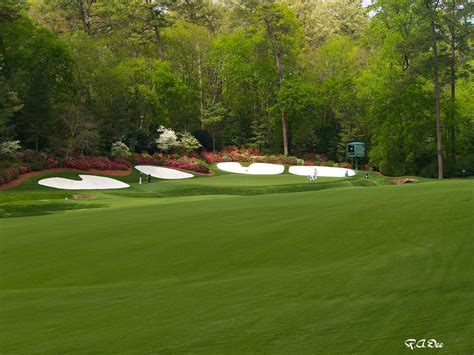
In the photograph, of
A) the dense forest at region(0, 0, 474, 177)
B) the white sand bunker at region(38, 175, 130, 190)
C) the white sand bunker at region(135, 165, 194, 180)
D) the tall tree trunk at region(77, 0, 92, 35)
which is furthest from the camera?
the tall tree trunk at region(77, 0, 92, 35)

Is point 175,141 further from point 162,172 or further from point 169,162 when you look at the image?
point 162,172

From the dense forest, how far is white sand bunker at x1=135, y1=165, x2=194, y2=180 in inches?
165

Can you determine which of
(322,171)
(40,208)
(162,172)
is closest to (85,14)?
(162,172)

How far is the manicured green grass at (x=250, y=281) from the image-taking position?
15.6 feet

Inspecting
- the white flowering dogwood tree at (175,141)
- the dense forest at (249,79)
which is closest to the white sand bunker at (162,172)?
the dense forest at (249,79)

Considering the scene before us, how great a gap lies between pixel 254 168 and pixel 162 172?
1139 cm

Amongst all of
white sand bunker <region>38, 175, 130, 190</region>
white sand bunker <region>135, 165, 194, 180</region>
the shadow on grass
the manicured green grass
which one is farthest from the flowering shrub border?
the manicured green grass

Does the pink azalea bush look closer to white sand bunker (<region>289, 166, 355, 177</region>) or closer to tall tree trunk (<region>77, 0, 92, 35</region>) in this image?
white sand bunker (<region>289, 166, 355, 177</region>)

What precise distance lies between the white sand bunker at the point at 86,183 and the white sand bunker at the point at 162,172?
18.3ft

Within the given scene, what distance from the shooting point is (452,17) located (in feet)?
141

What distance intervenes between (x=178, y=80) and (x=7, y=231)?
43820 millimetres

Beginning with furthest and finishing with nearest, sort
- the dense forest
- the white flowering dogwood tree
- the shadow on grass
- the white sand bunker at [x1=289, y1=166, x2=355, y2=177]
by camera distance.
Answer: the white flowering dogwood tree
the white sand bunker at [x1=289, y1=166, x2=355, y2=177]
the dense forest
the shadow on grass

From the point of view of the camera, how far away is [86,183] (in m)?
33.0

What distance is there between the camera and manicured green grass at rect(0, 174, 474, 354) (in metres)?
4.74
